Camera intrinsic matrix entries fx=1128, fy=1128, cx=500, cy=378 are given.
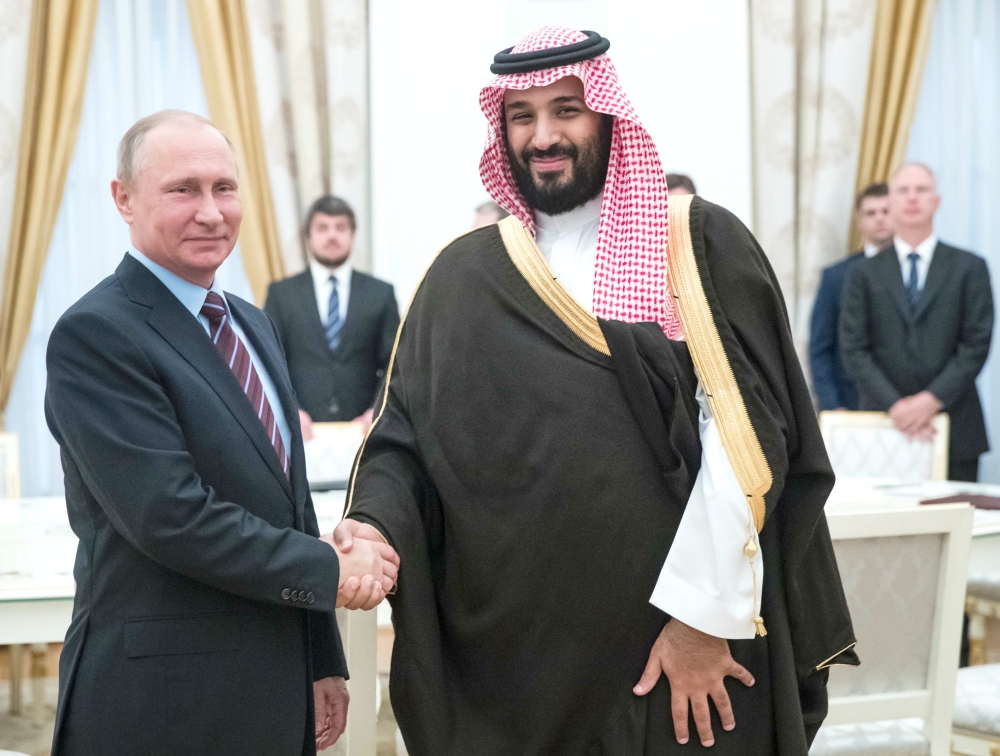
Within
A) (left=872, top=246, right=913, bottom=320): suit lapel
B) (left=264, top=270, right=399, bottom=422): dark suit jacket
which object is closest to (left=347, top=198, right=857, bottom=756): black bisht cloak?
(left=264, top=270, right=399, bottom=422): dark suit jacket

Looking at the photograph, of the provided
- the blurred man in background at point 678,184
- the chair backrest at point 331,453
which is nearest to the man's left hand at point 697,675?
the chair backrest at point 331,453

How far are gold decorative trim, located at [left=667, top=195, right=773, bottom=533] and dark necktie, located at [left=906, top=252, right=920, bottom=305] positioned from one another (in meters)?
3.41

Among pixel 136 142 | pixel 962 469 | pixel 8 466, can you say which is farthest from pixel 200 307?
pixel 962 469

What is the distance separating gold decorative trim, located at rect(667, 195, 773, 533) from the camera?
5.97 ft

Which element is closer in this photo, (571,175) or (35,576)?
(571,175)

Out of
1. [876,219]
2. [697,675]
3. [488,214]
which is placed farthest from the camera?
[876,219]

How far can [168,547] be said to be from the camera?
Result: 5.25ft

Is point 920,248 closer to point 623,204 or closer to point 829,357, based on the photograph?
point 829,357

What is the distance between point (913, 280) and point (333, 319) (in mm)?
2636

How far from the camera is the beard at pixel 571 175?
2.08 metres

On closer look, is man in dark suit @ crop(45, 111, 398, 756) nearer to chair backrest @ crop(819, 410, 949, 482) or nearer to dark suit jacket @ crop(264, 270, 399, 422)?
chair backrest @ crop(819, 410, 949, 482)

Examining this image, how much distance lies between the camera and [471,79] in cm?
593

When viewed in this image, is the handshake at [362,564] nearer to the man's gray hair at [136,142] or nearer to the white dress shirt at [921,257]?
the man's gray hair at [136,142]

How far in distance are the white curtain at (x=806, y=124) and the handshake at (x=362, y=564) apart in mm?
4633
